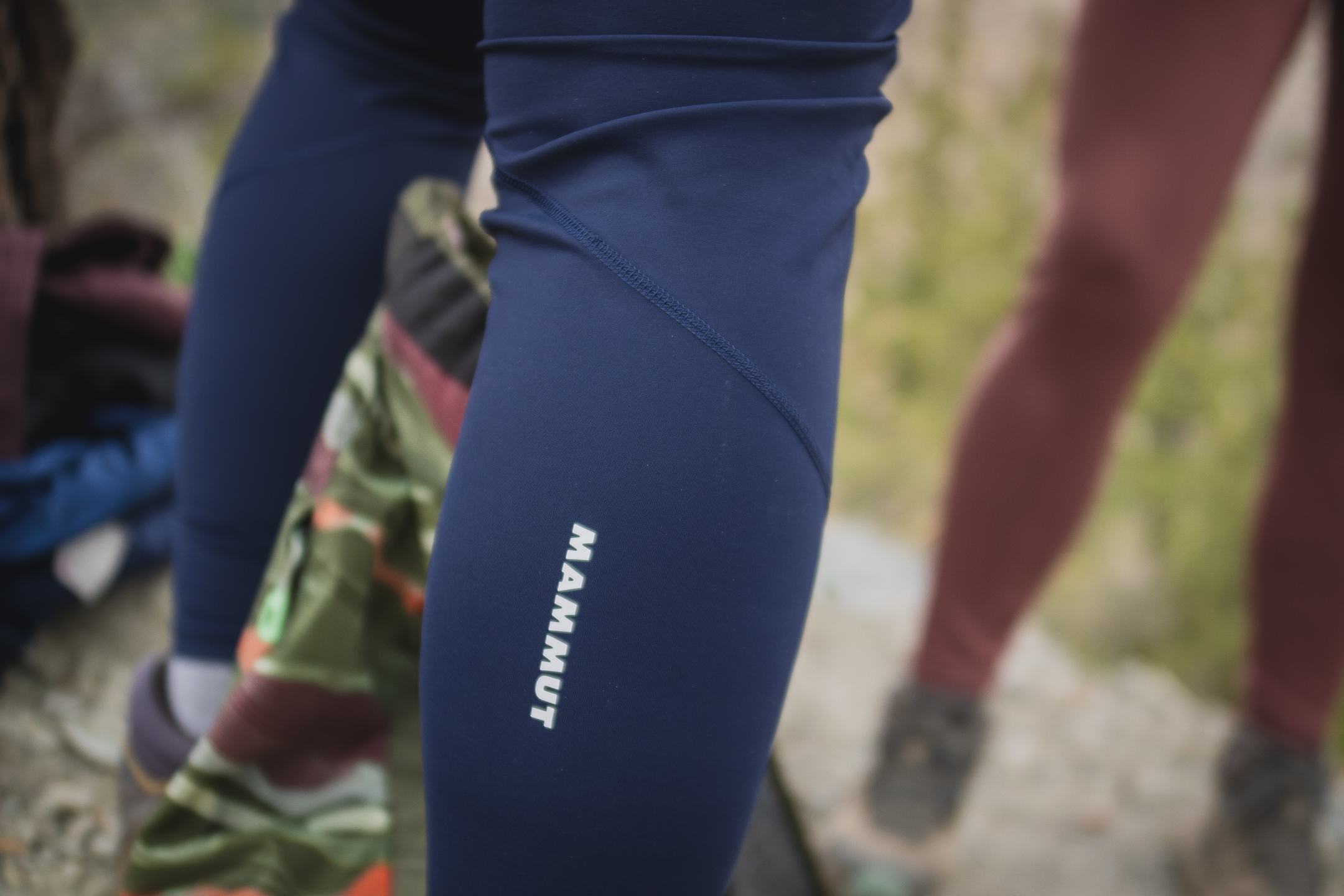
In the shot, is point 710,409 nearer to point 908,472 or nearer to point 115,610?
point 115,610

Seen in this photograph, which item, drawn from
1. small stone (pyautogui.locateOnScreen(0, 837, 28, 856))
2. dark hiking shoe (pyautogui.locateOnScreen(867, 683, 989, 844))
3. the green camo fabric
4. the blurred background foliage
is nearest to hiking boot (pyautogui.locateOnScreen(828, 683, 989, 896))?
dark hiking shoe (pyautogui.locateOnScreen(867, 683, 989, 844))

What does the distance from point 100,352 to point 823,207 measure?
3.36 feet

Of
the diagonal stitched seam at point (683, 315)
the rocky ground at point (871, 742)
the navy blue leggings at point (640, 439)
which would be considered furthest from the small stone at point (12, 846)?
the diagonal stitched seam at point (683, 315)

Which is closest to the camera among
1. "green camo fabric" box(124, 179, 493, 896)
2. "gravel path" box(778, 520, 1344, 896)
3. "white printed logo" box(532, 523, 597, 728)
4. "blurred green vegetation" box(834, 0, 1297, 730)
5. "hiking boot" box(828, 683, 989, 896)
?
"white printed logo" box(532, 523, 597, 728)

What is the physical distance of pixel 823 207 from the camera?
488 millimetres

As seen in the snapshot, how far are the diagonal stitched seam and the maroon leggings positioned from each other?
0.58 metres

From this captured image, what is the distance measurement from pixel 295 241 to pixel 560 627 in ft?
1.32

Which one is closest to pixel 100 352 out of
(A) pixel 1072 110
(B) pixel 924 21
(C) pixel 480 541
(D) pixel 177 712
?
(D) pixel 177 712

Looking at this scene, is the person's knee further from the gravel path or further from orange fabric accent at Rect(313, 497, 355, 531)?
orange fabric accent at Rect(313, 497, 355, 531)

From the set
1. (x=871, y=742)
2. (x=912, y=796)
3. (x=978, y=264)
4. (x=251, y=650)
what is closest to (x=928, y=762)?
(x=912, y=796)

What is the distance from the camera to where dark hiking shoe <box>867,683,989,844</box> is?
101 centimetres

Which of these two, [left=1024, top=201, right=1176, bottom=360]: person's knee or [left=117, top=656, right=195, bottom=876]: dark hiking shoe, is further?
[left=1024, top=201, right=1176, bottom=360]: person's knee

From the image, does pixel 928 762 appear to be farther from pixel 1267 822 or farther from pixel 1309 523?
pixel 1309 523

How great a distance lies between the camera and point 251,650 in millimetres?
668
